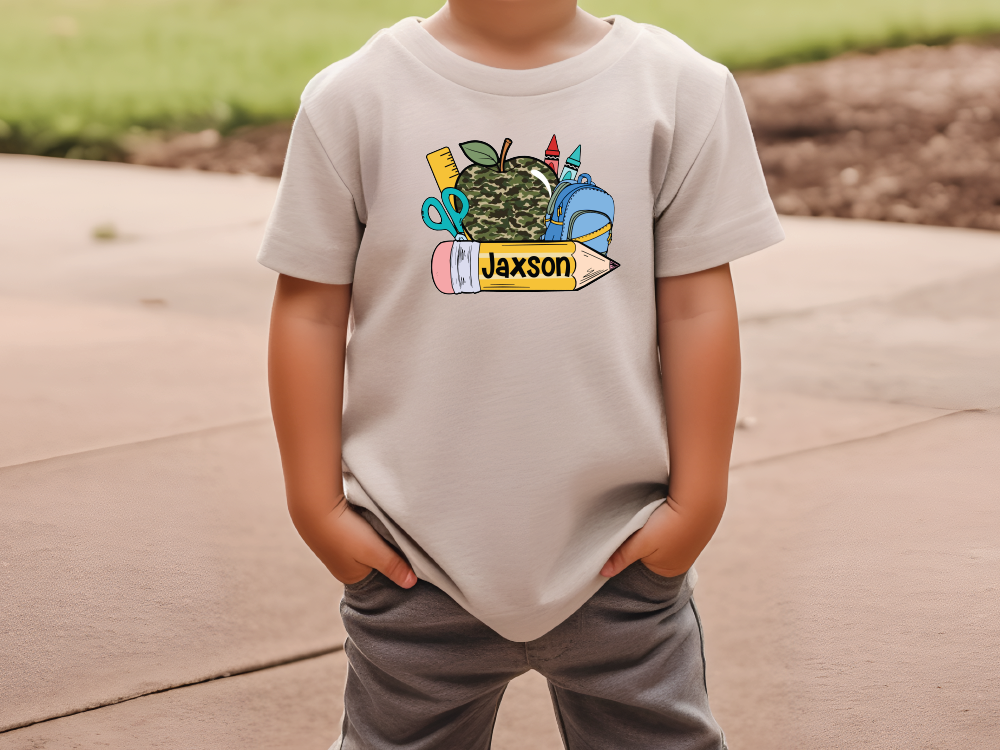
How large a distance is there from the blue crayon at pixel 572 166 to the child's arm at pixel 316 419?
0.28 metres

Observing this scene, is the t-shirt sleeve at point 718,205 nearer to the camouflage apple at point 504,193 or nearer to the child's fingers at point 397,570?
the camouflage apple at point 504,193

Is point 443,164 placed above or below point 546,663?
above

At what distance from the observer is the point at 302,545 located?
2.57m

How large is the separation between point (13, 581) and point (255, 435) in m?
0.87

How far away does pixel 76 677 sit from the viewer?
82.3 inches

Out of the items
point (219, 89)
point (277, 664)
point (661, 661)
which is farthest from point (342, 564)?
point (219, 89)

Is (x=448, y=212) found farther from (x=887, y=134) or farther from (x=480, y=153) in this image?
(x=887, y=134)

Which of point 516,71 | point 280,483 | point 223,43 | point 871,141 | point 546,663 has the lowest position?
point 223,43

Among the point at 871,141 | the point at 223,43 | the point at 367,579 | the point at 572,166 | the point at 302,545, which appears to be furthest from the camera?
the point at 223,43

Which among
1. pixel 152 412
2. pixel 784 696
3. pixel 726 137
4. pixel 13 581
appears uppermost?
pixel 726 137

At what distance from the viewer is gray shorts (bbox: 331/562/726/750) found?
4.14 feet

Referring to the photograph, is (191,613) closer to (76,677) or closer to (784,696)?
(76,677)

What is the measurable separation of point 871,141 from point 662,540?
6.46 meters

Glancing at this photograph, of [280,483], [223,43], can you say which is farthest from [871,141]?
[223,43]
